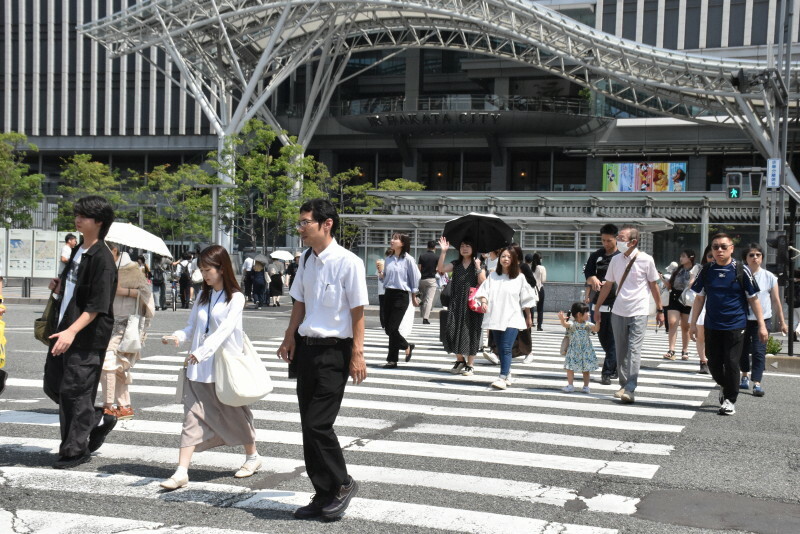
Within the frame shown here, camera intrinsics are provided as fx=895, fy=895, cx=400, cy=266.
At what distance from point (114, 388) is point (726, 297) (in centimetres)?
616

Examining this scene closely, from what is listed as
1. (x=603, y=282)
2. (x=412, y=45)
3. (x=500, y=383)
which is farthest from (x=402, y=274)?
(x=412, y=45)

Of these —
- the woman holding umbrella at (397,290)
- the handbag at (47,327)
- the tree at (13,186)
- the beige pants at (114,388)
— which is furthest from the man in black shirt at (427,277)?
the tree at (13,186)

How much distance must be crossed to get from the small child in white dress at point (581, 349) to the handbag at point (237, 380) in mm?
5380

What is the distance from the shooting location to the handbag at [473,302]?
1123cm

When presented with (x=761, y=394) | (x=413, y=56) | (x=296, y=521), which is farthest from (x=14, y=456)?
(x=413, y=56)

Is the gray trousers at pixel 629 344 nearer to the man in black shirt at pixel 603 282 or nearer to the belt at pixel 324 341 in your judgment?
the man in black shirt at pixel 603 282

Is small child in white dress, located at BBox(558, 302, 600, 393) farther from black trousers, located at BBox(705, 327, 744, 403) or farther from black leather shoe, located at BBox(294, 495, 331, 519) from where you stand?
black leather shoe, located at BBox(294, 495, 331, 519)

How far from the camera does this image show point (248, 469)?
243 inches

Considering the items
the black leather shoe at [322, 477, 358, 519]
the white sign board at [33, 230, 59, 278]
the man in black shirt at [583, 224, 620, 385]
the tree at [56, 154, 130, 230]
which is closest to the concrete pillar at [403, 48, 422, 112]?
the tree at [56, 154, 130, 230]

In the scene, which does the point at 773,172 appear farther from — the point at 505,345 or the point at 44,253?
the point at 44,253

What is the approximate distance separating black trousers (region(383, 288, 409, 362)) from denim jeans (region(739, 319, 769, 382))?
4542 millimetres

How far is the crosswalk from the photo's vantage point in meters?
5.37

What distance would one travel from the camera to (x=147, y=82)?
6031 centimetres

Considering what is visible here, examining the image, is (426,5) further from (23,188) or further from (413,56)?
(23,188)
